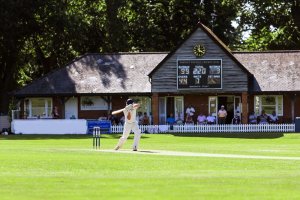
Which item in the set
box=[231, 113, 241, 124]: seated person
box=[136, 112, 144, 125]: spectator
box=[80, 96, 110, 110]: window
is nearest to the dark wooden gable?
box=[231, 113, 241, 124]: seated person

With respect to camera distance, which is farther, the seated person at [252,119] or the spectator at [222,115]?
the seated person at [252,119]

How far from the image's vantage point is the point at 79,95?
186ft

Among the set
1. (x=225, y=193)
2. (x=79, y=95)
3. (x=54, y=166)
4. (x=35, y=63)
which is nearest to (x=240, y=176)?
(x=225, y=193)

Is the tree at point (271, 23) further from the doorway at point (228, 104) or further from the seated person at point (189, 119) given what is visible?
the seated person at point (189, 119)

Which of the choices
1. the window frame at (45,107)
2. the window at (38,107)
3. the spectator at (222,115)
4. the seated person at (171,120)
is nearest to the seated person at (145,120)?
the seated person at (171,120)

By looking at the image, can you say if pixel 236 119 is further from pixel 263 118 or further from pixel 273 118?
pixel 273 118

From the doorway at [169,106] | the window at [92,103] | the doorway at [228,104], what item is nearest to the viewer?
the doorway at [228,104]

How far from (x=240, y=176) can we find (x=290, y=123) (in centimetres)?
3641

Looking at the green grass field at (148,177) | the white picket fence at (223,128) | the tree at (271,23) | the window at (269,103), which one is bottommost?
the green grass field at (148,177)

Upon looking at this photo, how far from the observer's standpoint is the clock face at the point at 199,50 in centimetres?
5520

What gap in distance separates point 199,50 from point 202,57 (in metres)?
0.50

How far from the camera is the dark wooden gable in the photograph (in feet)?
181

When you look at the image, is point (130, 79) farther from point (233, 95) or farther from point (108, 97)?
point (233, 95)

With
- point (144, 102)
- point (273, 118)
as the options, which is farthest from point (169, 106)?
point (273, 118)
